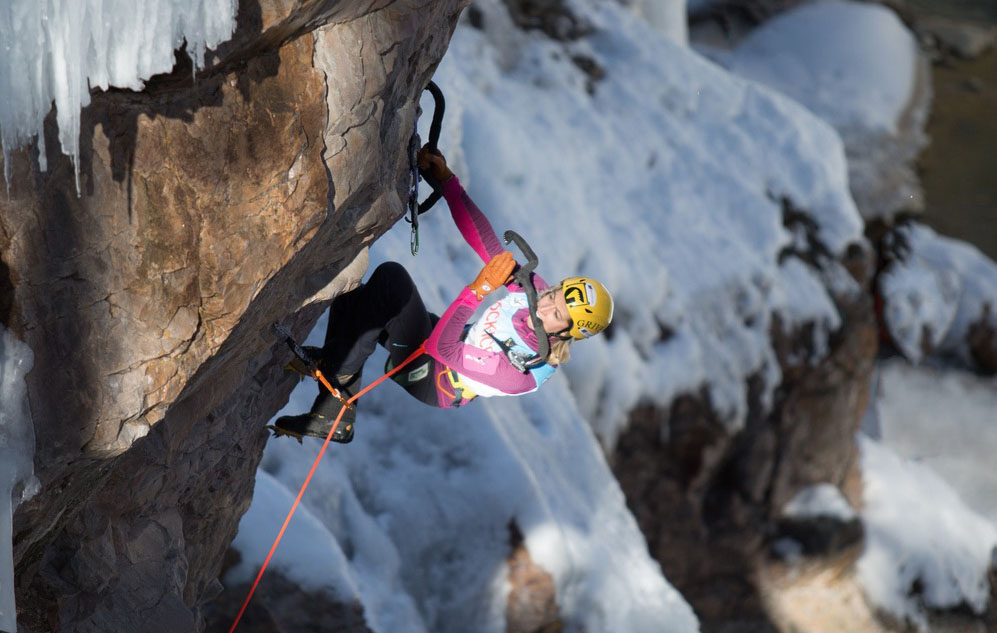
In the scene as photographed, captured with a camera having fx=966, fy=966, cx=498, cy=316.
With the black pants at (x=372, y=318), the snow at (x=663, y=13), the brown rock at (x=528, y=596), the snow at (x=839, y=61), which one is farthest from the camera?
the snow at (x=839, y=61)

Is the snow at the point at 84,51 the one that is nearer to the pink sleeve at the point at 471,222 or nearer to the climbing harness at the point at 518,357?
the pink sleeve at the point at 471,222

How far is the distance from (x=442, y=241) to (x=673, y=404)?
264 centimetres

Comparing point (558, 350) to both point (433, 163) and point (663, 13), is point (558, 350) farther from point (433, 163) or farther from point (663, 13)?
point (663, 13)

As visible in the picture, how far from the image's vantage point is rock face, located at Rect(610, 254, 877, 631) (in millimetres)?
8055

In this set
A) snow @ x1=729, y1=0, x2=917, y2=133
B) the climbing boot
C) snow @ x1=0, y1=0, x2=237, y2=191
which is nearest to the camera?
snow @ x1=0, y1=0, x2=237, y2=191

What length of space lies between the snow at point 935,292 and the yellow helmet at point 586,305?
828 centimetres

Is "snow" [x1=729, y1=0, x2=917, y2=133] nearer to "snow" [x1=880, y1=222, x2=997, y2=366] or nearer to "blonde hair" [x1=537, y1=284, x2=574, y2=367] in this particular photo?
"snow" [x1=880, y1=222, x2=997, y2=366]

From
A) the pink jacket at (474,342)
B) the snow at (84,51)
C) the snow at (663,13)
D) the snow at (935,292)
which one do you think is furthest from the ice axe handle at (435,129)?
the snow at (935,292)

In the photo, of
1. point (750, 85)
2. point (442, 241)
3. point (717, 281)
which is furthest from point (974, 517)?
point (442, 241)

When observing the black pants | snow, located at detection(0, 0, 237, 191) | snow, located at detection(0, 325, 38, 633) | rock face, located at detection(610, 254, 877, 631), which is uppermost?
snow, located at detection(0, 0, 237, 191)

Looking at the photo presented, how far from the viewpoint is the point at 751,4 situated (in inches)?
630

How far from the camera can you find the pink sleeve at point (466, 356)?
407cm

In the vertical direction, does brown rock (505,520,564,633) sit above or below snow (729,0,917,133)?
above

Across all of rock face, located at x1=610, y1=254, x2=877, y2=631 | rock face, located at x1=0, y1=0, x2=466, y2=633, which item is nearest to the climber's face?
rock face, located at x1=0, y1=0, x2=466, y2=633
